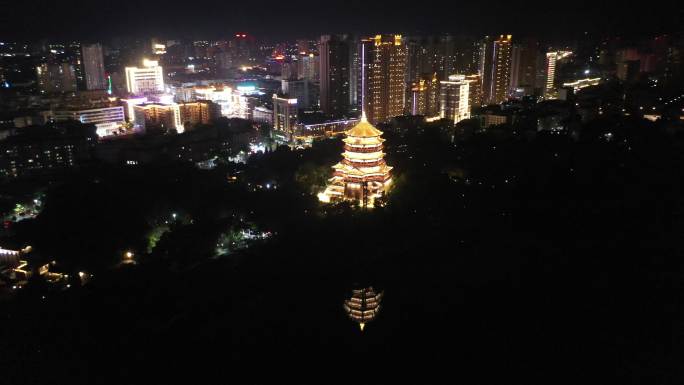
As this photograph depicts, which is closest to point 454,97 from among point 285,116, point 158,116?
point 285,116

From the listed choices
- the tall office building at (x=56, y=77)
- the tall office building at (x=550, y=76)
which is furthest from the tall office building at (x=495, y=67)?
the tall office building at (x=56, y=77)

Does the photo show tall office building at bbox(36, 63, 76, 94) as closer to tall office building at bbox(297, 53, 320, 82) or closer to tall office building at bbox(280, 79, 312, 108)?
tall office building at bbox(280, 79, 312, 108)

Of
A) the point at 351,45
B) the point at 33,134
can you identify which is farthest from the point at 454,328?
the point at 351,45

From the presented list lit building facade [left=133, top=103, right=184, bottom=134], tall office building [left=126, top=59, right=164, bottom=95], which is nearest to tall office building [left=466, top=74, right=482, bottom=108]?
lit building facade [left=133, top=103, right=184, bottom=134]

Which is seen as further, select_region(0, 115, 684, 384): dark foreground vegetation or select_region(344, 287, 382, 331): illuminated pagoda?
select_region(344, 287, 382, 331): illuminated pagoda

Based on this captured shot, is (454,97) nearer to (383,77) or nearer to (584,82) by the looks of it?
(383,77)
